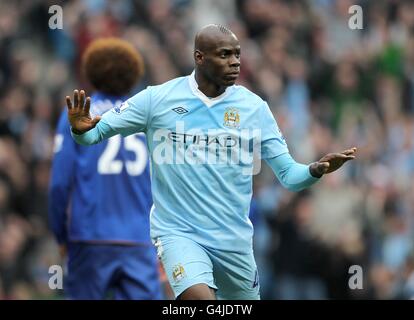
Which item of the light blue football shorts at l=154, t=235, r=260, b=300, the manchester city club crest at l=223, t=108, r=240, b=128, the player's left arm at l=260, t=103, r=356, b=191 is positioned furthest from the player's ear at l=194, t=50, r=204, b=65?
the light blue football shorts at l=154, t=235, r=260, b=300

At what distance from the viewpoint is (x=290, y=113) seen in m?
17.7

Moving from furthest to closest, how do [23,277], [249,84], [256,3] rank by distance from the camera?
[256,3]
[249,84]
[23,277]

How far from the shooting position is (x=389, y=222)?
53.8ft

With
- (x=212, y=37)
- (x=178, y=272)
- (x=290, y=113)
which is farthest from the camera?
(x=290, y=113)

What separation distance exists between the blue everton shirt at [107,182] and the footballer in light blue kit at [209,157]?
1557mm

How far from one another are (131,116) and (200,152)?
0.53m

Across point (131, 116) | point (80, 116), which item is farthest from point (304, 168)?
point (80, 116)

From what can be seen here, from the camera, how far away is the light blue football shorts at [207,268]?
9.39 meters

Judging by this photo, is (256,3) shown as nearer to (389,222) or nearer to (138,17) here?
(138,17)

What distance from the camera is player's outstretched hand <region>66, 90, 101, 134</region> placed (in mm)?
9312

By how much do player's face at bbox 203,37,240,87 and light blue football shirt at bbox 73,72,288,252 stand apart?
182mm

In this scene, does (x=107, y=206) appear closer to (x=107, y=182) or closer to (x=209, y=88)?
(x=107, y=182)

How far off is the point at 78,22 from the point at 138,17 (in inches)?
44.2
